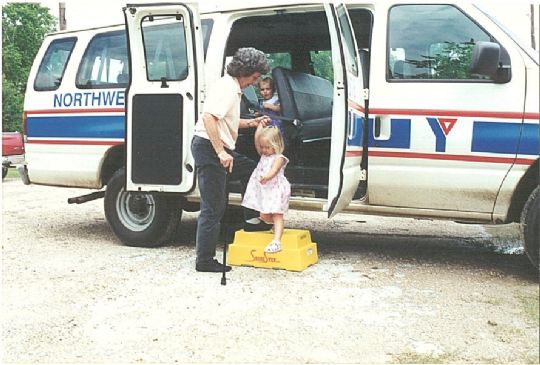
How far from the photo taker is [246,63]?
4973mm

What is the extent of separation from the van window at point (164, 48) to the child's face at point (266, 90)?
88 cm

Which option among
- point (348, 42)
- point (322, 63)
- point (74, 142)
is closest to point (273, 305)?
point (348, 42)

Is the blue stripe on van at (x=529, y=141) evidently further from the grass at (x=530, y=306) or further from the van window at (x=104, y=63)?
the van window at (x=104, y=63)

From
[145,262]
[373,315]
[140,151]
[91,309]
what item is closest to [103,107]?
[140,151]

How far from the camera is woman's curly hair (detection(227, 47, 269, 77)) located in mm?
4973

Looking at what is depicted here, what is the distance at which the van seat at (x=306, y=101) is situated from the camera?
6188 millimetres

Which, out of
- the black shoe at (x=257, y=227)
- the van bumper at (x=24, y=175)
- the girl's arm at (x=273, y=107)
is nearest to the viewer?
the black shoe at (x=257, y=227)

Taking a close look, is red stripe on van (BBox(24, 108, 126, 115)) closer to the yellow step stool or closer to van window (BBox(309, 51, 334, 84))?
the yellow step stool

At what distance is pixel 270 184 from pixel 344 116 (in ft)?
2.99

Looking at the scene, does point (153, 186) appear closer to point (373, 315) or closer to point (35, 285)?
point (35, 285)

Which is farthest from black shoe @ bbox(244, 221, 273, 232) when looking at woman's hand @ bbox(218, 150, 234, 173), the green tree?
the green tree

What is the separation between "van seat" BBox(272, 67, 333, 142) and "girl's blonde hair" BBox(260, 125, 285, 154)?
755mm

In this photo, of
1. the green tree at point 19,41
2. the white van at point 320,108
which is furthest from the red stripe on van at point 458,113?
the green tree at point 19,41

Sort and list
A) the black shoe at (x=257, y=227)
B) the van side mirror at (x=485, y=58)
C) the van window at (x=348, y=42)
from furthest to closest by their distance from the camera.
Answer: the black shoe at (x=257, y=227) < the van window at (x=348, y=42) < the van side mirror at (x=485, y=58)
